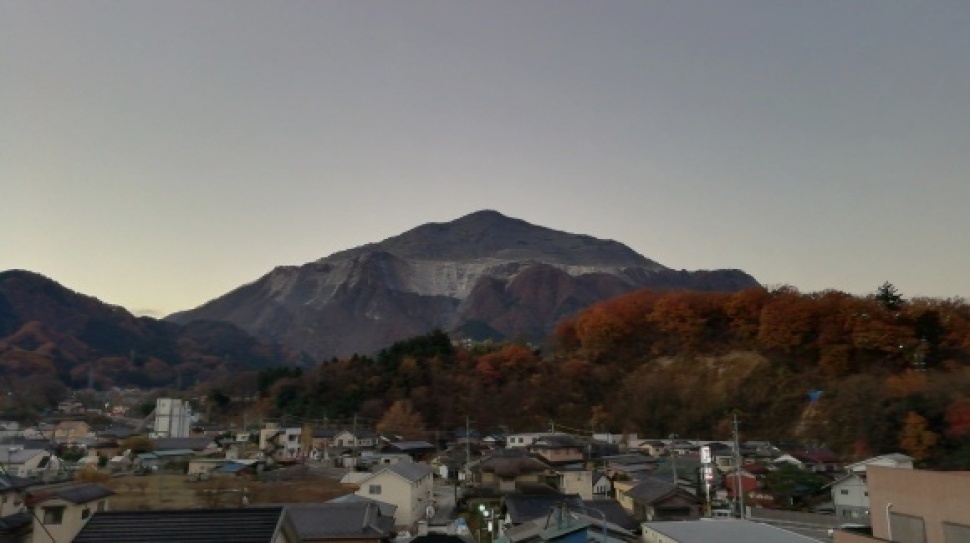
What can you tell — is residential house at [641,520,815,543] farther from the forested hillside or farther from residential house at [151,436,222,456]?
residential house at [151,436,222,456]

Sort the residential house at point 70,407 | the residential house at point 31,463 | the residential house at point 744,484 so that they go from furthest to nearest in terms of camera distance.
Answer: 1. the residential house at point 70,407
2. the residential house at point 31,463
3. the residential house at point 744,484

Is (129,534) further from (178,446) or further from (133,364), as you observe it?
(133,364)

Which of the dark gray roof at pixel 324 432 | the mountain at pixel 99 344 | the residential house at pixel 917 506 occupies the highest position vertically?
the mountain at pixel 99 344

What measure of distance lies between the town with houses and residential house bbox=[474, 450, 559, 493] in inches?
2.4

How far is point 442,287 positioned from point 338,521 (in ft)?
460

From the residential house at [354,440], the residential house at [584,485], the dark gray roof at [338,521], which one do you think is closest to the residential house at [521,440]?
the residential house at [354,440]

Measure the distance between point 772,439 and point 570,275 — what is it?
110395 mm

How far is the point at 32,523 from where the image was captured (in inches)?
555

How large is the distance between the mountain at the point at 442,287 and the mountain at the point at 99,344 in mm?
22087

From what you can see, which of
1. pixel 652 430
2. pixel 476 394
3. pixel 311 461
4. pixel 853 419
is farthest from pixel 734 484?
pixel 476 394

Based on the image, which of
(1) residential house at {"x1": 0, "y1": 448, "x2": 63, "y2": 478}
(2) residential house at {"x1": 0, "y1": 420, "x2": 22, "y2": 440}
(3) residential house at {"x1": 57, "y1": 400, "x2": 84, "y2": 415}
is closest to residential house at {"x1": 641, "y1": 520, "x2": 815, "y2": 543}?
(1) residential house at {"x1": 0, "y1": 448, "x2": 63, "y2": 478}

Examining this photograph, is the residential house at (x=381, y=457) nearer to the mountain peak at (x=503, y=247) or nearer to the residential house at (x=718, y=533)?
the residential house at (x=718, y=533)

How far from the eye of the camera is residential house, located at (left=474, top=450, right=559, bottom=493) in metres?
22.2

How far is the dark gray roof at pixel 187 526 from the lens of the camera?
479 centimetres
